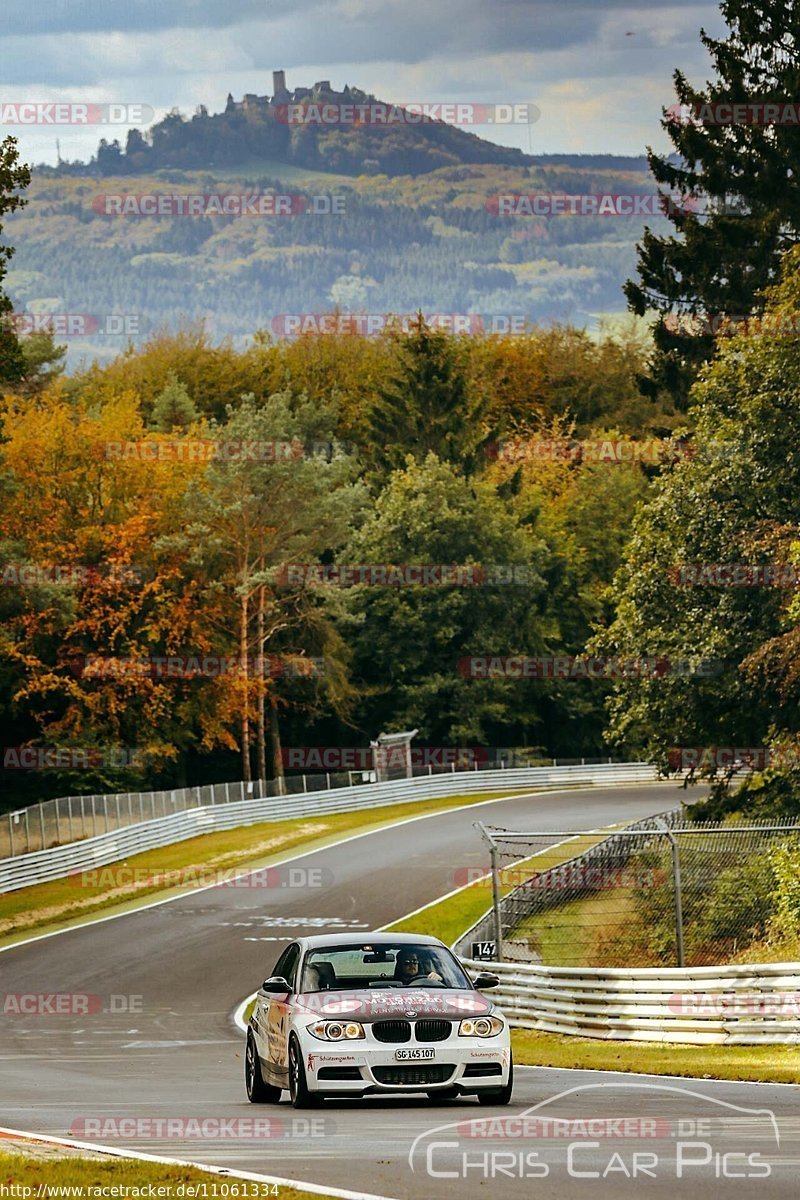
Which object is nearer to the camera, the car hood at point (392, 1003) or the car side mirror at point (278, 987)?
the car hood at point (392, 1003)

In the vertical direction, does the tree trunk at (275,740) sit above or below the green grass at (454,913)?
below

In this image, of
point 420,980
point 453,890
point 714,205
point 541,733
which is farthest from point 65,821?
point 541,733

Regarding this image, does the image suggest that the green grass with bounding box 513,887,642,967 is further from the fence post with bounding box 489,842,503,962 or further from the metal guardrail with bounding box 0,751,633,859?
the metal guardrail with bounding box 0,751,633,859

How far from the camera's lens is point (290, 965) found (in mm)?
15508

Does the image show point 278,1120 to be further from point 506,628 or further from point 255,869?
point 506,628

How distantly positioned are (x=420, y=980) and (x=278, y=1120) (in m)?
1.93

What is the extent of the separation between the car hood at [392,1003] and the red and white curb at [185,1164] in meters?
2.49

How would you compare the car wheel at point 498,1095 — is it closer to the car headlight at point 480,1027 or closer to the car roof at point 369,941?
the car headlight at point 480,1027

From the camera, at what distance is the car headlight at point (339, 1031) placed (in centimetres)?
1369

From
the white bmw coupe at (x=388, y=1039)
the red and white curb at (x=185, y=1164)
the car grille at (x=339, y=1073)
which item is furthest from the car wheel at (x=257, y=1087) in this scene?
the red and white curb at (x=185, y=1164)

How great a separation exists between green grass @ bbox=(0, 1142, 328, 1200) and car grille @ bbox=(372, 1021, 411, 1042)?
3259mm

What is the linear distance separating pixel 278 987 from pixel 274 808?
4828 cm

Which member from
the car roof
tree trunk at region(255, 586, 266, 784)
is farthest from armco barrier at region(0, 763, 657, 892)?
the car roof

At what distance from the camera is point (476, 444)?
298 feet
